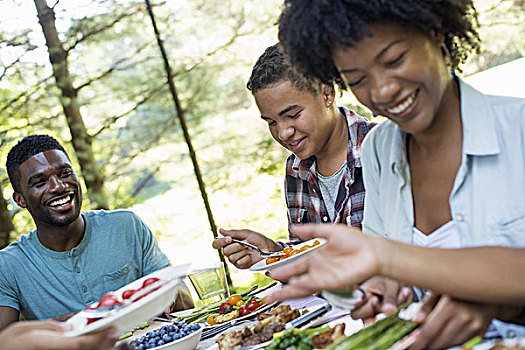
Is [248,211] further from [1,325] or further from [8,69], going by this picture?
[1,325]

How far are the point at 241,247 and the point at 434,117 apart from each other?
1308 millimetres

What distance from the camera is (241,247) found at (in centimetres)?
249

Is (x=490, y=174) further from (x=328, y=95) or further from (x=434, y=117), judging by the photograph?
(x=328, y=95)

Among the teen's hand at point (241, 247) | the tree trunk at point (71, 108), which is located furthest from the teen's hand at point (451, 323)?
the tree trunk at point (71, 108)

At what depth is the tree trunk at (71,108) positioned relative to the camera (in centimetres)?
489

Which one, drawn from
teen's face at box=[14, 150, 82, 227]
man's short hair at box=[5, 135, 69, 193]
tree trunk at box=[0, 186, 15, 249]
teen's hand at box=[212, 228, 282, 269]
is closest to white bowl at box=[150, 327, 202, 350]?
teen's hand at box=[212, 228, 282, 269]

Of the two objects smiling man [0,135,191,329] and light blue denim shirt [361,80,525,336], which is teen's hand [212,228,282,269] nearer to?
smiling man [0,135,191,329]

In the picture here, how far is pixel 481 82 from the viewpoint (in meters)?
6.84

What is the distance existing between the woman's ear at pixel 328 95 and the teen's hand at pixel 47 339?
5.34ft

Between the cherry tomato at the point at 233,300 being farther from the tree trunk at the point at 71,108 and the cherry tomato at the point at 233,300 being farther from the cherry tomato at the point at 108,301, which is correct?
the tree trunk at the point at 71,108

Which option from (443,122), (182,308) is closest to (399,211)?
(443,122)

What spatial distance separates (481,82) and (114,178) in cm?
493

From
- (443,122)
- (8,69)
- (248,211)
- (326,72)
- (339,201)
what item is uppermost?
(8,69)

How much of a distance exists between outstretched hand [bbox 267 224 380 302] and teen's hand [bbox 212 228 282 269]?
1151 millimetres
